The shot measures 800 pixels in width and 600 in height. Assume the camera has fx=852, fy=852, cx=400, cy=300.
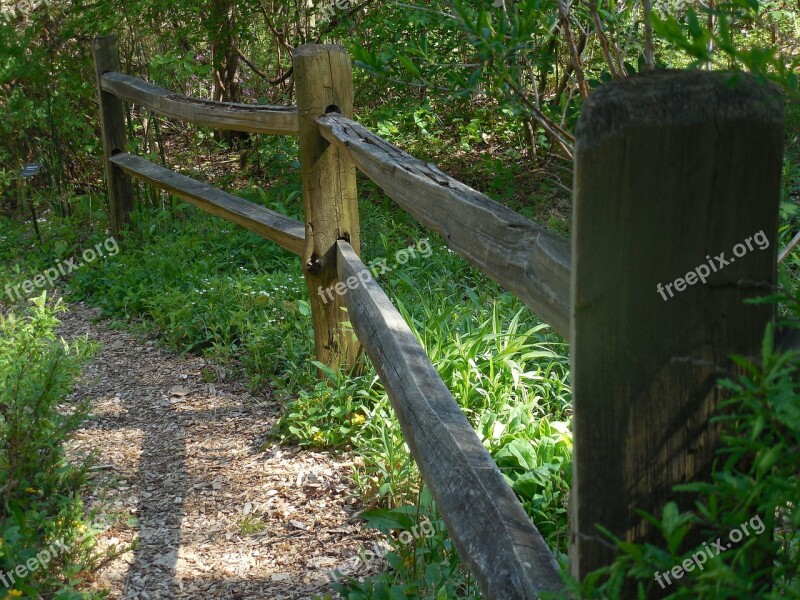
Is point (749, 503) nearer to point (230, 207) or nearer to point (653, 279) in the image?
point (653, 279)

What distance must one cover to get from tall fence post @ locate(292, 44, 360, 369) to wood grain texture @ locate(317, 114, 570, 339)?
63 cm

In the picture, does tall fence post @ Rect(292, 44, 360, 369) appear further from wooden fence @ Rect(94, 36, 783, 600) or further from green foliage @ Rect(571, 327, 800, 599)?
green foliage @ Rect(571, 327, 800, 599)

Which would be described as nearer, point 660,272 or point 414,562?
point 660,272

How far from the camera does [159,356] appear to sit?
4.41 metres

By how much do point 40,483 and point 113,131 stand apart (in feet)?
12.7

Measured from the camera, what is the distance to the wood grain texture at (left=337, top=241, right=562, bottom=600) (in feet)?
4.42

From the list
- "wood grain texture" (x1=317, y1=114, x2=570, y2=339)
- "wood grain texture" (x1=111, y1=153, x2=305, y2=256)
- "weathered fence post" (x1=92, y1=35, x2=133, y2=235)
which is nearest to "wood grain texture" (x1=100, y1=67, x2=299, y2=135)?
"weathered fence post" (x1=92, y1=35, x2=133, y2=235)

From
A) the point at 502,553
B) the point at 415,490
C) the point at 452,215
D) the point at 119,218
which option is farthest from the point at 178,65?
the point at 502,553

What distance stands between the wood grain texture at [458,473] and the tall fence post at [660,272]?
285 millimetres

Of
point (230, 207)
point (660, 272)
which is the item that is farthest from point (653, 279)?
point (230, 207)

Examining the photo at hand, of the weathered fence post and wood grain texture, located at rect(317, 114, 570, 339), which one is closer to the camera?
wood grain texture, located at rect(317, 114, 570, 339)

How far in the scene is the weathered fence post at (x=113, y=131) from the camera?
596 cm

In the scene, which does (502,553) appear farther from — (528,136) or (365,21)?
(528,136)

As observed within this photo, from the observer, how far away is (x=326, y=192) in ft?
10.8
